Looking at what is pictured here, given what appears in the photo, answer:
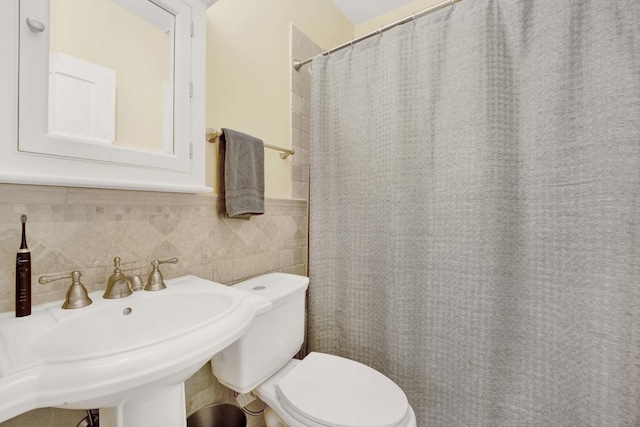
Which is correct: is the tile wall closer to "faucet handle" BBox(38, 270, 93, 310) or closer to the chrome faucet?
the chrome faucet

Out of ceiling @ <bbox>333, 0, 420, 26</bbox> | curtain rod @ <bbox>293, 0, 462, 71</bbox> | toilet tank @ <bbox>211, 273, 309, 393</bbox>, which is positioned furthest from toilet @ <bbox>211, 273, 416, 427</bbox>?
ceiling @ <bbox>333, 0, 420, 26</bbox>

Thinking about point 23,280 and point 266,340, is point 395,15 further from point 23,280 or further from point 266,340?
point 23,280

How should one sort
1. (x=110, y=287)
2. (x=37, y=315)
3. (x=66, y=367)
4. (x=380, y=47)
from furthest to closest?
1. (x=380, y=47)
2. (x=110, y=287)
3. (x=37, y=315)
4. (x=66, y=367)

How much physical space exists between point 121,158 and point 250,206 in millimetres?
468

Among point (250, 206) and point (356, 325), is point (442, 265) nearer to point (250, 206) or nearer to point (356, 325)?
point (356, 325)

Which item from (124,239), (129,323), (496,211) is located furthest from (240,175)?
(496,211)

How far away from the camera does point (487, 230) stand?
104 cm

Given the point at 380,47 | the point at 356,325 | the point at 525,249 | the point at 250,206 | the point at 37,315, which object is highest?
the point at 380,47

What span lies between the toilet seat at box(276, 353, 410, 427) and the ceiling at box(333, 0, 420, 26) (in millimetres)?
2160

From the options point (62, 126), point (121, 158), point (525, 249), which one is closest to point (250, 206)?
point (121, 158)

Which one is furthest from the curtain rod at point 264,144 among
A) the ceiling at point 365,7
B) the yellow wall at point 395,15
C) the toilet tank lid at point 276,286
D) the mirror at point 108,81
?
the yellow wall at point 395,15

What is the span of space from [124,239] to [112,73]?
52cm

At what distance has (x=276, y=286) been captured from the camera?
1.14 meters

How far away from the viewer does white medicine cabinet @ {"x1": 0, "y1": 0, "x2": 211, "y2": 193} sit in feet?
2.17
